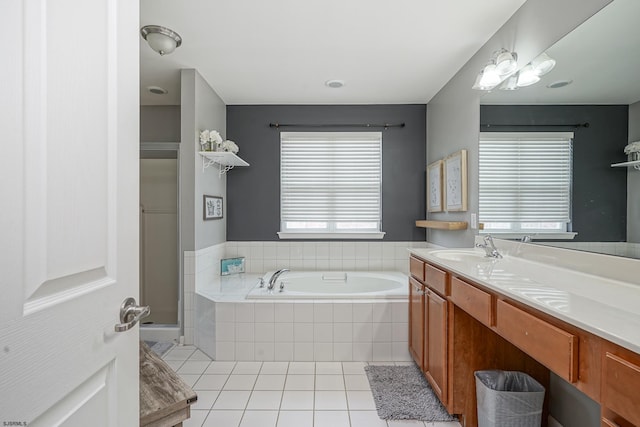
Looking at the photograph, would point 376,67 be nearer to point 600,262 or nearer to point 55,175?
point 600,262

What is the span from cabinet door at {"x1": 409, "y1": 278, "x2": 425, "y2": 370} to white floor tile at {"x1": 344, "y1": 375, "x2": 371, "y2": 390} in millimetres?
395

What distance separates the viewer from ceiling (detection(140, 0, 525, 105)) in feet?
6.29

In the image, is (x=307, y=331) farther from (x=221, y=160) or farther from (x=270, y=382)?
(x=221, y=160)

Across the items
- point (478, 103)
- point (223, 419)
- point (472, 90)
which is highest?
point (472, 90)

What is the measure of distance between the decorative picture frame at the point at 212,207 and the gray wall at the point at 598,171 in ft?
8.72

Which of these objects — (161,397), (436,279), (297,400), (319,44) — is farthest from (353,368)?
(319,44)

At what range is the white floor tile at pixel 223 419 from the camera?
1814 mm

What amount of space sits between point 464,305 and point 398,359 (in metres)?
1.21

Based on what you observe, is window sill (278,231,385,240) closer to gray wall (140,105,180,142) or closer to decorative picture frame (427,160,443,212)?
decorative picture frame (427,160,443,212)

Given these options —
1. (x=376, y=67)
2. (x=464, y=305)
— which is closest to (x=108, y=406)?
(x=464, y=305)

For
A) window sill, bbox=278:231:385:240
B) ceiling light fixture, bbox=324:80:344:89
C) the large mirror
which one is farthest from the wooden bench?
ceiling light fixture, bbox=324:80:344:89

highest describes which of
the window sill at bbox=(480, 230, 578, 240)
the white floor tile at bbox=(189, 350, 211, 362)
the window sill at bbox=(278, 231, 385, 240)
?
the window sill at bbox=(480, 230, 578, 240)

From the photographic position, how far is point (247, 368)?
8.02 ft

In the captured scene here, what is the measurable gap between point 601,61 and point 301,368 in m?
2.56
